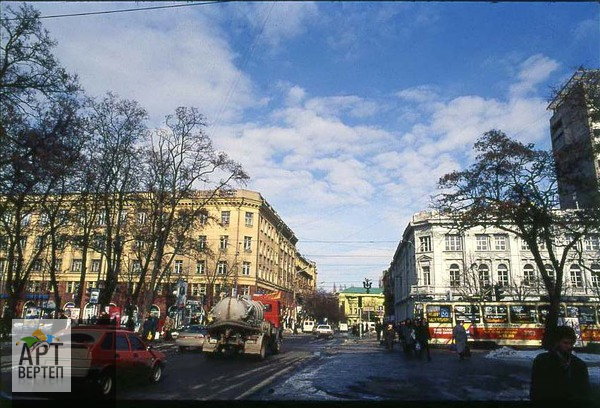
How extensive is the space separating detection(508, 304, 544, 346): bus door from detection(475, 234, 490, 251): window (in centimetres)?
2937

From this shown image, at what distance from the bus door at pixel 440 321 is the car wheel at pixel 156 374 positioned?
23330mm

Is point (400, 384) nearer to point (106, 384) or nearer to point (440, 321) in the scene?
point (106, 384)

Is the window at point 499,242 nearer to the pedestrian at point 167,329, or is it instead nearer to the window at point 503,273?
the window at point 503,273

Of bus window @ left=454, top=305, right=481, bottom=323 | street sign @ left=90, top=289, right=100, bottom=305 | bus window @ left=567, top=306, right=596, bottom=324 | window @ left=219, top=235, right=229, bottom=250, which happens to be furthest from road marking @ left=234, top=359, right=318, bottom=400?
window @ left=219, top=235, right=229, bottom=250

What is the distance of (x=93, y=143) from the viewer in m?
26.8

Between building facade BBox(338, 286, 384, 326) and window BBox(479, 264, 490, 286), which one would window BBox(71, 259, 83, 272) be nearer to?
window BBox(479, 264, 490, 286)

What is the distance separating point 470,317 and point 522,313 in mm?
3302

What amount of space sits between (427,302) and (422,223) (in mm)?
31873

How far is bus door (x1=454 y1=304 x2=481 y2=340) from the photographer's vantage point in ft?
102

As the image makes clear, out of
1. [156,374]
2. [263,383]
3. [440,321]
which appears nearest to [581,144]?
[440,321]

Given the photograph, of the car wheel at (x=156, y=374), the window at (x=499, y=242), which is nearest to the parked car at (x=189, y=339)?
the car wheel at (x=156, y=374)

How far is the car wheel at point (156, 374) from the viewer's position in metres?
12.0

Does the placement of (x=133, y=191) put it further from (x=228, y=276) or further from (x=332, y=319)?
(x=332, y=319)

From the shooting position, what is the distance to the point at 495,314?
3067cm
